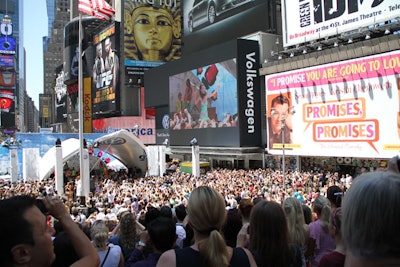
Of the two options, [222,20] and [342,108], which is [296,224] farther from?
[222,20]

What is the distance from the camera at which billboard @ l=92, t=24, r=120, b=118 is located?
236 ft

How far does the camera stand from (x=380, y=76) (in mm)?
29312

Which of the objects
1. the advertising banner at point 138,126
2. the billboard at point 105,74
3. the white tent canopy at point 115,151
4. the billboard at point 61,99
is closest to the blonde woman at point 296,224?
the white tent canopy at point 115,151

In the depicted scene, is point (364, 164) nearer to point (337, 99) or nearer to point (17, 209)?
point (337, 99)

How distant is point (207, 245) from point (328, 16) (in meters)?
33.7

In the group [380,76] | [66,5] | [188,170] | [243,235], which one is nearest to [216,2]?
[188,170]

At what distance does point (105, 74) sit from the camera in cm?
7588

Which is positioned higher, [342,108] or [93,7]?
[93,7]

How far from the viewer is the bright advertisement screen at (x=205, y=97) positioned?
4303 cm

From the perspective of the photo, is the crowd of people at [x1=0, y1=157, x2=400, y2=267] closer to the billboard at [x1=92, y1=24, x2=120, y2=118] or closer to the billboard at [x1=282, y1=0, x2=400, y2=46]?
the billboard at [x1=282, y1=0, x2=400, y2=46]

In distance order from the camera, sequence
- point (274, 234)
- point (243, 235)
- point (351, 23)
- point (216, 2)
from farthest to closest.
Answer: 1. point (216, 2)
2. point (351, 23)
3. point (243, 235)
4. point (274, 234)

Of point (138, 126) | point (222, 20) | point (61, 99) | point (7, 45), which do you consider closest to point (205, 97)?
point (222, 20)

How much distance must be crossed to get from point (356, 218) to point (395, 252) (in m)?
0.21

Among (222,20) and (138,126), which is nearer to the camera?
(222,20)
